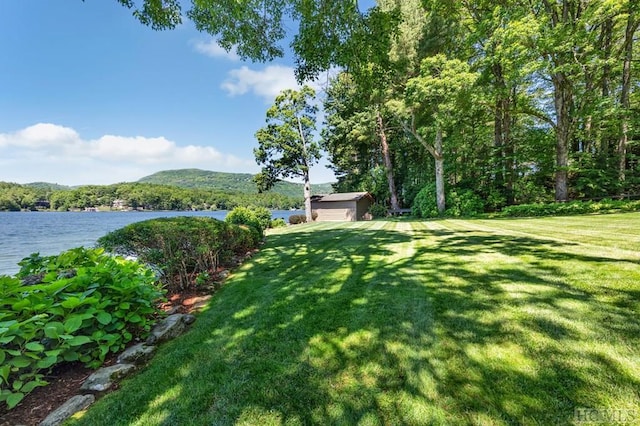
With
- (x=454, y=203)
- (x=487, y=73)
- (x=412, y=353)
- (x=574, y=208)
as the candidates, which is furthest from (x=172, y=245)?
(x=487, y=73)

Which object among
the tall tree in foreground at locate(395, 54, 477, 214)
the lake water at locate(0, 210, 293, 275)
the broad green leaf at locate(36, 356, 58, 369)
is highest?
the tall tree in foreground at locate(395, 54, 477, 214)

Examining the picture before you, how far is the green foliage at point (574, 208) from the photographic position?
10602 millimetres

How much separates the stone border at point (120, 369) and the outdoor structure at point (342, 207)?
838 inches

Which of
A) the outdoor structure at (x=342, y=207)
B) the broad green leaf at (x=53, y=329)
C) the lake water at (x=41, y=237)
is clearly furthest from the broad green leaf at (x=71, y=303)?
the outdoor structure at (x=342, y=207)

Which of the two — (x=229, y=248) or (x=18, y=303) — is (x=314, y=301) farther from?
(x=229, y=248)

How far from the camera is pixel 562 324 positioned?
2.46 metres

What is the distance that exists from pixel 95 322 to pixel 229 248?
13.2ft

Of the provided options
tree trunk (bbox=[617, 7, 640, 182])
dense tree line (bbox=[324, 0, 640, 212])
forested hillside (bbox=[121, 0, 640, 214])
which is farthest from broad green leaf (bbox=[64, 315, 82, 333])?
tree trunk (bbox=[617, 7, 640, 182])

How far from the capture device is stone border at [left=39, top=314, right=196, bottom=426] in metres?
1.94

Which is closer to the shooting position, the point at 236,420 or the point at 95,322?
the point at 236,420

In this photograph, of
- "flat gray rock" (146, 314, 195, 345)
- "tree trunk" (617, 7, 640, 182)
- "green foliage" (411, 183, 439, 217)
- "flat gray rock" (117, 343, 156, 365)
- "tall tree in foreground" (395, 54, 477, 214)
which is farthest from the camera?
"green foliage" (411, 183, 439, 217)

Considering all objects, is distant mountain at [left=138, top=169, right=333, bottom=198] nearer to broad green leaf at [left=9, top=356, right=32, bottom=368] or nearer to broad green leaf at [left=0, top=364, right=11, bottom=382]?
broad green leaf at [left=9, top=356, right=32, bottom=368]

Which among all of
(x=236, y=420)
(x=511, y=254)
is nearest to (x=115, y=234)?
(x=236, y=420)

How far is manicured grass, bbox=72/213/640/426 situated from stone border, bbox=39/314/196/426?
133 mm
